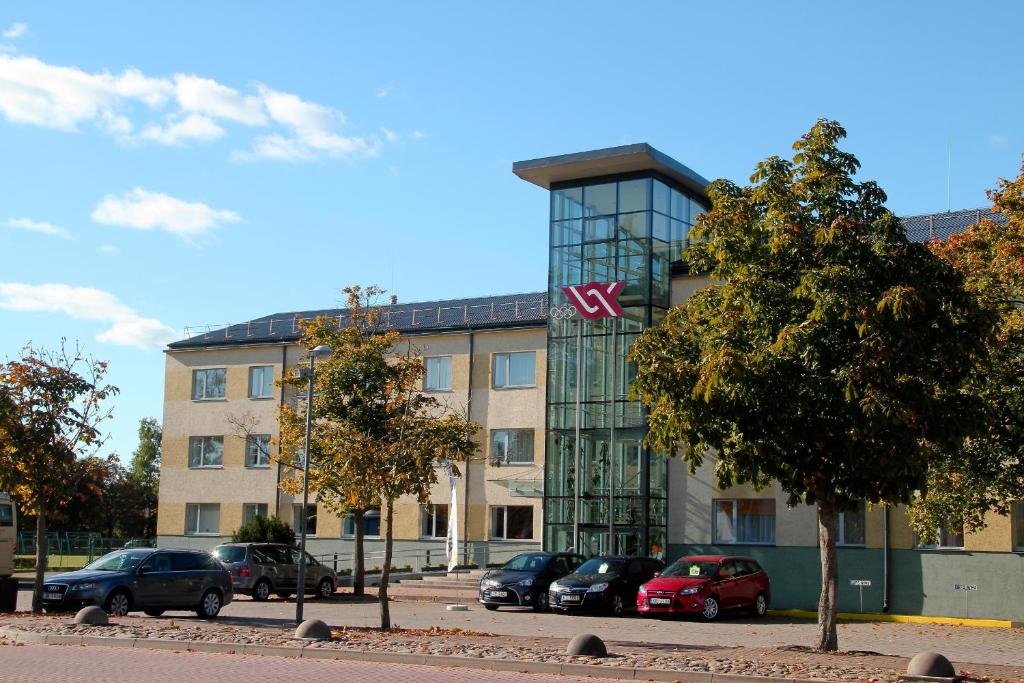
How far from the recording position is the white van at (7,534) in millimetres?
29906

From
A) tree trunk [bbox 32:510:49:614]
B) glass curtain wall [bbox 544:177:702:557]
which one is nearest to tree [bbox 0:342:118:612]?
tree trunk [bbox 32:510:49:614]

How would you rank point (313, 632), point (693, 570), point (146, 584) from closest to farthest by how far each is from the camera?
point (313, 632) → point (146, 584) → point (693, 570)

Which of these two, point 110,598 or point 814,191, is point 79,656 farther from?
point 814,191

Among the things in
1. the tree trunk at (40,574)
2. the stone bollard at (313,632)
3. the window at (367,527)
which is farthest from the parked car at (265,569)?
the stone bollard at (313,632)

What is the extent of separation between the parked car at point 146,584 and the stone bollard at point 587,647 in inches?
443

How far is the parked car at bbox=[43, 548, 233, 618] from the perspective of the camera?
24094 millimetres

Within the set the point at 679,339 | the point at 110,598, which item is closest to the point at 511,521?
the point at 110,598

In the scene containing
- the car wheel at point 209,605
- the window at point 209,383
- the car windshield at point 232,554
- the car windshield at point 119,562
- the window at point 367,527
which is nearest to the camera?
the car windshield at point 119,562

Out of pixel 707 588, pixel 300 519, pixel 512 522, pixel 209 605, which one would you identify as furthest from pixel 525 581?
pixel 300 519

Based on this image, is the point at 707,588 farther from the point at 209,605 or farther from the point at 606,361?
the point at 209,605

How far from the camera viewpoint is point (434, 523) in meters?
43.5

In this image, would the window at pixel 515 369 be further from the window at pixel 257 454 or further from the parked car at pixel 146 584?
the parked car at pixel 146 584

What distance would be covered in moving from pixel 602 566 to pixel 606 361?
8575 millimetres

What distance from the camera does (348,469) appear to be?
21984 millimetres
